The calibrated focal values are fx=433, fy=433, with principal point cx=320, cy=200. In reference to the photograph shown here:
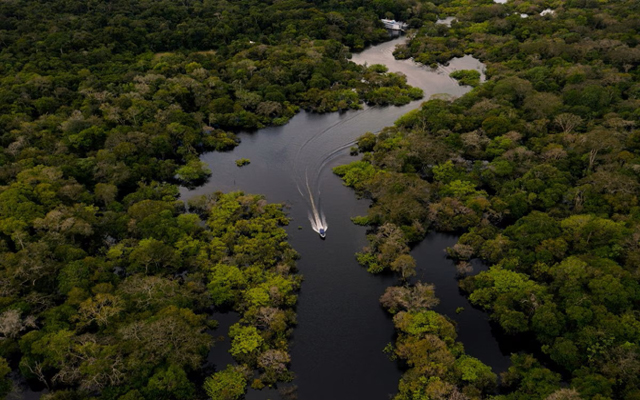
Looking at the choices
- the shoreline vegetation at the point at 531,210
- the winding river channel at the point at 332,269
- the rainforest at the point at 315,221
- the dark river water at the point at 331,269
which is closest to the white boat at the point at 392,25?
the rainforest at the point at 315,221

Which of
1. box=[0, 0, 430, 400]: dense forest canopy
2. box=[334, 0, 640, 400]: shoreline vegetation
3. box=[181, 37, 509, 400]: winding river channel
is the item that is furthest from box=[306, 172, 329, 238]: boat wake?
box=[334, 0, 640, 400]: shoreline vegetation

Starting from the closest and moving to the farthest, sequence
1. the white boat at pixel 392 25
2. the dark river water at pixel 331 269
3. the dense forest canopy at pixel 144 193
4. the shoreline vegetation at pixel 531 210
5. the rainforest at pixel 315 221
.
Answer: the shoreline vegetation at pixel 531 210 → the rainforest at pixel 315 221 → the dense forest canopy at pixel 144 193 → the dark river water at pixel 331 269 → the white boat at pixel 392 25

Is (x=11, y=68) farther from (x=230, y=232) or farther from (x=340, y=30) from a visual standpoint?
(x=340, y=30)

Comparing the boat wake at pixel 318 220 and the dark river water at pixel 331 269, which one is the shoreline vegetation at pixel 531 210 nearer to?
the dark river water at pixel 331 269

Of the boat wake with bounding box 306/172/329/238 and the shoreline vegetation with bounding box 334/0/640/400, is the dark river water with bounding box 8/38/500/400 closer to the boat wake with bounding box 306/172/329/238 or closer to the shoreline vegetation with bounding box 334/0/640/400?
the boat wake with bounding box 306/172/329/238

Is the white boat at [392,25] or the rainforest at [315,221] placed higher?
the white boat at [392,25]

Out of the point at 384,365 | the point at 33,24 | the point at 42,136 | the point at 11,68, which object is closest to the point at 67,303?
the point at 384,365

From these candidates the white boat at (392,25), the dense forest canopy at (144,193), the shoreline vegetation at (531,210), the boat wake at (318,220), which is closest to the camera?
the shoreline vegetation at (531,210)
